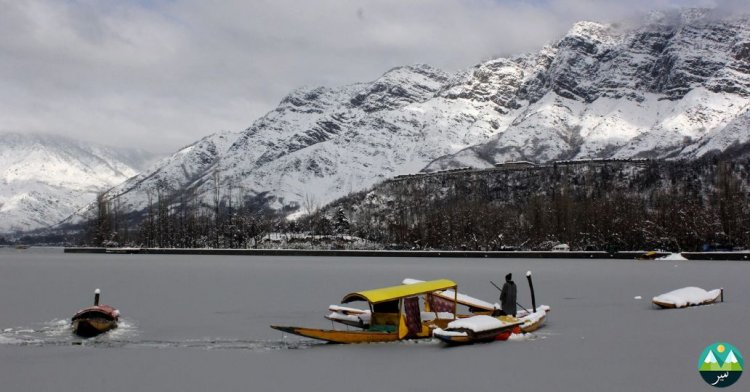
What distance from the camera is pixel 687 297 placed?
4519cm

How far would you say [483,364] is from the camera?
90.8 ft

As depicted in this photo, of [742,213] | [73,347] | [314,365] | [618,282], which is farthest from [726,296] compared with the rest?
[742,213]

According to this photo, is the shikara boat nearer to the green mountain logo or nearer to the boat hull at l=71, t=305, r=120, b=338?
the green mountain logo

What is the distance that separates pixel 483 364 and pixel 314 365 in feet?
22.1

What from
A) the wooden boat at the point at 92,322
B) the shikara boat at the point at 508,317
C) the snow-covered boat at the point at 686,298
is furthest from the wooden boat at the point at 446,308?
the wooden boat at the point at 92,322

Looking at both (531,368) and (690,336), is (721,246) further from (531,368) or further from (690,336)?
(531,368)

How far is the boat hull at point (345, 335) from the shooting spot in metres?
32.6

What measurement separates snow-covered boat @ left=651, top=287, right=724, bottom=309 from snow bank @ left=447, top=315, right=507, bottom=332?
52.5 feet

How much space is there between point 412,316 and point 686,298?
2074cm

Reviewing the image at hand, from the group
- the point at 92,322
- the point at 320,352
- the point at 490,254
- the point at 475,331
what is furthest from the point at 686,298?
the point at 490,254

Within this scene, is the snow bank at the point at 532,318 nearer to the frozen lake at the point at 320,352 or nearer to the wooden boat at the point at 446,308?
the wooden boat at the point at 446,308

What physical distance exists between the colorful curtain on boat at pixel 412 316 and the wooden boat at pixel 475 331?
1.80 m

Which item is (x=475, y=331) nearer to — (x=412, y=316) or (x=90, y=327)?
(x=412, y=316)

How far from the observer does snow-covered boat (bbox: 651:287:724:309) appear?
44031mm
